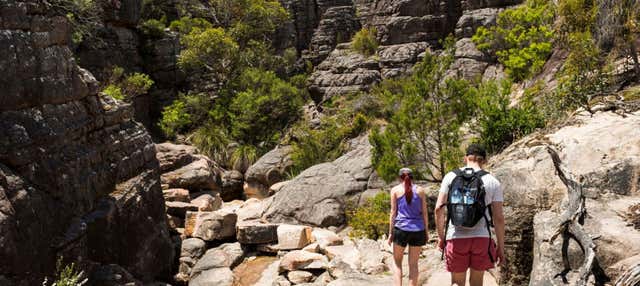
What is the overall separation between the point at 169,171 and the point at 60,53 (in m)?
8.87

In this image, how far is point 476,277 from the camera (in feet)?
16.0

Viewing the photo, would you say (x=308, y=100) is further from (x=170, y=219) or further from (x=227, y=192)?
(x=170, y=219)

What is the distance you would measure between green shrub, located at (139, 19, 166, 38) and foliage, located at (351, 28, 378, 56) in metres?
11.7

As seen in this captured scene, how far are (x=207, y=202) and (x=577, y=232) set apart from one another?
42.1 ft

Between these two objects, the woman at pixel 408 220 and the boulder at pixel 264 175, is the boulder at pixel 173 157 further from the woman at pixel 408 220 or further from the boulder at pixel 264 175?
the woman at pixel 408 220

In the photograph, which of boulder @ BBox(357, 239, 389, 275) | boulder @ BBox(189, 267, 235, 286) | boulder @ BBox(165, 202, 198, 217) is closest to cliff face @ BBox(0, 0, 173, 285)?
boulder @ BBox(189, 267, 235, 286)

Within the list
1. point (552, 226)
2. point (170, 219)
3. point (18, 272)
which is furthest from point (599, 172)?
point (170, 219)

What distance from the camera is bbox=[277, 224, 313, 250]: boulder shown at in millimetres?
12148

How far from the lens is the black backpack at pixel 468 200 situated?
4613mm

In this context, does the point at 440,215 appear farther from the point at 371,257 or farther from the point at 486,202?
the point at 371,257

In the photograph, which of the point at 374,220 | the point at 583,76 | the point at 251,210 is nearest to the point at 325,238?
the point at 374,220

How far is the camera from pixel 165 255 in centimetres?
1181

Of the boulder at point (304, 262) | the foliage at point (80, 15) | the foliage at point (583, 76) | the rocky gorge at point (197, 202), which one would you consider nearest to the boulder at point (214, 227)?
the rocky gorge at point (197, 202)

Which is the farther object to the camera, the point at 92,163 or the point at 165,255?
the point at 165,255
